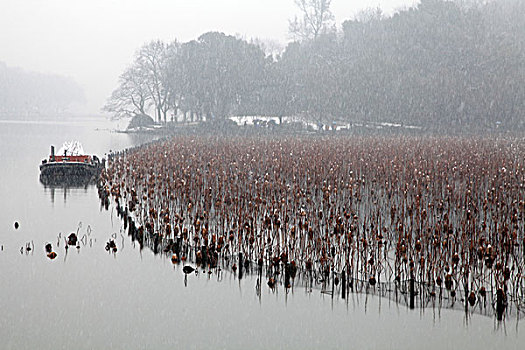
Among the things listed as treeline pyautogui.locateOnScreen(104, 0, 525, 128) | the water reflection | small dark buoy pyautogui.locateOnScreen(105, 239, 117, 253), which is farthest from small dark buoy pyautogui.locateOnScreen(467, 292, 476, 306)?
treeline pyautogui.locateOnScreen(104, 0, 525, 128)

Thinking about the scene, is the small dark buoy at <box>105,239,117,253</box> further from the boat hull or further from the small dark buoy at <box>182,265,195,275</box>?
the boat hull

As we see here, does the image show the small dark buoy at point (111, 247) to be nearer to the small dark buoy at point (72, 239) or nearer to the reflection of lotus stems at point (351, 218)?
the reflection of lotus stems at point (351, 218)

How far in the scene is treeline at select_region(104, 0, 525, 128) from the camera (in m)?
58.3

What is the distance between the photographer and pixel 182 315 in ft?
27.5

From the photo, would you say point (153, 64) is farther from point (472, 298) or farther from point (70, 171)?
point (472, 298)

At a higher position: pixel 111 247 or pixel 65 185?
pixel 65 185

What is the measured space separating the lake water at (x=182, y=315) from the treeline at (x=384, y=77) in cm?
5055

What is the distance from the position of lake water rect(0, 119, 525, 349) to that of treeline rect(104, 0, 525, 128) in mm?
50551

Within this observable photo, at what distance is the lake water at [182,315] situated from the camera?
7520 millimetres

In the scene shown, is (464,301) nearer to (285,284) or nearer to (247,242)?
(285,284)

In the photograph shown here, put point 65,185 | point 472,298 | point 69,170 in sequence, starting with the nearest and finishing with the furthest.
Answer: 1. point 472,298
2. point 65,185
3. point 69,170

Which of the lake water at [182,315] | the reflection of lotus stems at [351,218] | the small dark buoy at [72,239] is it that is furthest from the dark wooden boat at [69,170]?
the lake water at [182,315]

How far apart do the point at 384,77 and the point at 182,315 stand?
55.6 m

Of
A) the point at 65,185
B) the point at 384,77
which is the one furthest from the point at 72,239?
the point at 384,77
